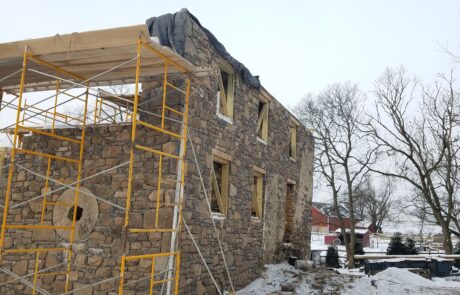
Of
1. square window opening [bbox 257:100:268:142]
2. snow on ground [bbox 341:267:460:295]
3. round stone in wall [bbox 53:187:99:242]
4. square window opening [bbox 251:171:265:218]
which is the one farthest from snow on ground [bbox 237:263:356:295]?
round stone in wall [bbox 53:187:99:242]

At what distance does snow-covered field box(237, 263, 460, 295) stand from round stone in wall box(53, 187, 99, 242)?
382cm

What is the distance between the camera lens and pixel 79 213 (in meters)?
8.20

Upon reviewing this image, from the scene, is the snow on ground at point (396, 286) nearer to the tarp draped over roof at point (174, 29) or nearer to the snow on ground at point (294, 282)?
the snow on ground at point (294, 282)

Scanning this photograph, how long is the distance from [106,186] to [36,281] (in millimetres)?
2367

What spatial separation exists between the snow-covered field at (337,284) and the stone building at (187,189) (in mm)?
Answer: 421

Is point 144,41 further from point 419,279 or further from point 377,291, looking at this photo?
point 419,279

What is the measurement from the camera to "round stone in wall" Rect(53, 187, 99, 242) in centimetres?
795

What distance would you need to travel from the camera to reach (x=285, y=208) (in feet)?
46.3

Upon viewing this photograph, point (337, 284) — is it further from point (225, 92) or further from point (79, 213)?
point (79, 213)

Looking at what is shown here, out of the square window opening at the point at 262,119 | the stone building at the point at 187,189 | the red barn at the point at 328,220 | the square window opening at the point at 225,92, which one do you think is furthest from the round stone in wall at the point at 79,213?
the red barn at the point at 328,220

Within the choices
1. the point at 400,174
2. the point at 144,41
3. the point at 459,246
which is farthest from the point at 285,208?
the point at 459,246

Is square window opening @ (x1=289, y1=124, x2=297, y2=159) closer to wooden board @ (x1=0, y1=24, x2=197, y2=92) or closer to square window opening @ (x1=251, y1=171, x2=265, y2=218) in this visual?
square window opening @ (x1=251, y1=171, x2=265, y2=218)

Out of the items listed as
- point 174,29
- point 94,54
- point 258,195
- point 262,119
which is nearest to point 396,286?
point 258,195

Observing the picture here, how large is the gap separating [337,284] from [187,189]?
5.86 metres
